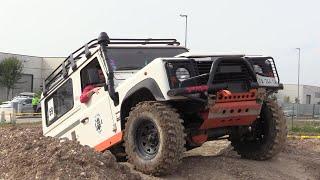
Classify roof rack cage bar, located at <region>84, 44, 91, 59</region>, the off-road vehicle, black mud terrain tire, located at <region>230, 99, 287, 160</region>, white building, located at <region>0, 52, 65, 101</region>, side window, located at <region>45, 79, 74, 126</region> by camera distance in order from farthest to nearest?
white building, located at <region>0, 52, 65, 101</region> → side window, located at <region>45, 79, 74, 126</region> → roof rack cage bar, located at <region>84, 44, 91, 59</region> → black mud terrain tire, located at <region>230, 99, 287, 160</region> → the off-road vehicle

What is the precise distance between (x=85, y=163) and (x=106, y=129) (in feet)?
6.75

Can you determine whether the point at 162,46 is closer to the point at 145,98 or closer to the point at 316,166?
the point at 145,98

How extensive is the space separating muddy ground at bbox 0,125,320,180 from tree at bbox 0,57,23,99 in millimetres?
70283

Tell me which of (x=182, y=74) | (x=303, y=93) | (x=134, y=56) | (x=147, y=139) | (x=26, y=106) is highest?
(x=134, y=56)

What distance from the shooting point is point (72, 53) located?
10.2 meters

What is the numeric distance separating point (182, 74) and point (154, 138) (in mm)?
955

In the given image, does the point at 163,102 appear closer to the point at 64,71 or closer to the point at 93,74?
the point at 93,74

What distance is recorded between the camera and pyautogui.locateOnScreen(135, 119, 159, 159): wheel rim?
7.96 meters

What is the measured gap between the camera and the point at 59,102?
10.6 meters

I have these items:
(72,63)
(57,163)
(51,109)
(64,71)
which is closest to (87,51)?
(72,63)

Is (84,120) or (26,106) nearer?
(84,120)

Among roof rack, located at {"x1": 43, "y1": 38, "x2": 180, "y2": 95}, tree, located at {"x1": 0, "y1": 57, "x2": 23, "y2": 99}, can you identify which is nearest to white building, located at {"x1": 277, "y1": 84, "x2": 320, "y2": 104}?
tree, located at {"x1": 0, "y1": 57, "x2": 23, "y2": 99}

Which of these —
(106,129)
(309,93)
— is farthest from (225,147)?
(309,93)

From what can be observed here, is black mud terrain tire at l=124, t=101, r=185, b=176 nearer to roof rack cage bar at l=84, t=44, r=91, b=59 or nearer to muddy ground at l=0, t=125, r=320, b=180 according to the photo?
muddy ground at l=0, t=125, r=320, b=180
